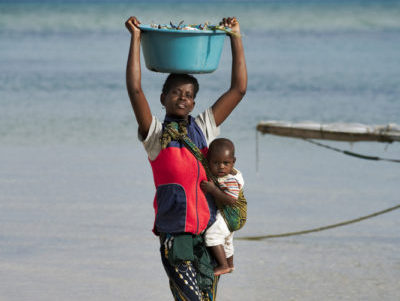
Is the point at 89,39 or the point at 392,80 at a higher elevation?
the point at 89,39

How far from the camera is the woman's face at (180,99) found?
8.75 ft

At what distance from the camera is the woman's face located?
2666mm

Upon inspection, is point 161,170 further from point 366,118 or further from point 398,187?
point 366,118

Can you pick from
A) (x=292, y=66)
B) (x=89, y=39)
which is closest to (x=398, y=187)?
(x=292, y=66)

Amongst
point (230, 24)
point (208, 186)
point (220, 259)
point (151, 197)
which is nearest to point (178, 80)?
point (230, 24)

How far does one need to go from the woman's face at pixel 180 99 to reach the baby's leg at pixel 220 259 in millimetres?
479

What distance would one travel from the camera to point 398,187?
7.02 meters

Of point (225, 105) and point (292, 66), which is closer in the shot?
point (225, 105)

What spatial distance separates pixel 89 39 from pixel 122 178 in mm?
22341

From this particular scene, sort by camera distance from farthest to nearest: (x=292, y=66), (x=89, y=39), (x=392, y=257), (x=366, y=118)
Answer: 1. (x=89, y=39)
2. (x=292, y=66)
3. (x=366, y=118)
4. (x=392, y=257)

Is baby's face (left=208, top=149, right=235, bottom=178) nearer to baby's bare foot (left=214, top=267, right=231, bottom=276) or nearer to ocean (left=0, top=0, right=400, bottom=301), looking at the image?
baby's bare foot (left=214, top=267, right=231, bottom=276)

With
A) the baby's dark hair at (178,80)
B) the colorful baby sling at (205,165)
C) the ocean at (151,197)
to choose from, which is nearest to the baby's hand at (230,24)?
the baby's dark hair at (178,80)

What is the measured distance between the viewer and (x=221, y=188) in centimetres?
271

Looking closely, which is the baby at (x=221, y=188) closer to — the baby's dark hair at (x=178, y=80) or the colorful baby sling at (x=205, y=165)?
the colorful baby sling at (x=205, y=165)
